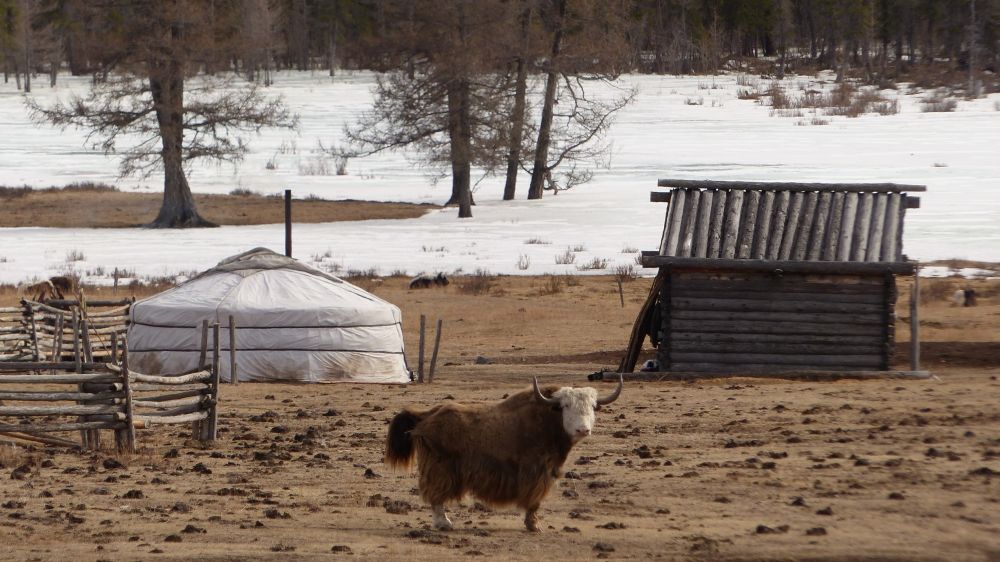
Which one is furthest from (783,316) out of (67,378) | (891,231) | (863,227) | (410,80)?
(410,80)

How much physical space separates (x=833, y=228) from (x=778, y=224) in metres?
0.69

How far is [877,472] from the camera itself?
10.2 meters

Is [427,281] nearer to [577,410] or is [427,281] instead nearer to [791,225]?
[791,225]

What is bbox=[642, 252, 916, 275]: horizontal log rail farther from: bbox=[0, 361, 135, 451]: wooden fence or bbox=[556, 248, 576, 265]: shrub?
bbox=[556, 248, 576, 265]: shrub

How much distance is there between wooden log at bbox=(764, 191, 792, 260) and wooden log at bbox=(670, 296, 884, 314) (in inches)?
24.6

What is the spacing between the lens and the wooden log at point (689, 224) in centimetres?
1706

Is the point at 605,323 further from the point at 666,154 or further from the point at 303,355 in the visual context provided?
the point at 666,154

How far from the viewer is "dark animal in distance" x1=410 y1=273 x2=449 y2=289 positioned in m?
28.8

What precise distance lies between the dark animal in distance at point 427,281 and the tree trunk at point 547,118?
58.2 feet

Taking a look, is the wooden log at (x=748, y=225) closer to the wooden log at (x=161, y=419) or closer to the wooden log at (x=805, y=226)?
the wooden log at (x=805, y=226)

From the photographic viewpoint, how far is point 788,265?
661 inches

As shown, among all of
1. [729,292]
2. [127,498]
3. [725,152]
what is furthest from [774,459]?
[725,152]

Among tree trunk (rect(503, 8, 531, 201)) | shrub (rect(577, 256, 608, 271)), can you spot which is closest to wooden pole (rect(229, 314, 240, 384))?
shrub (rect(577, 256, 608, 271))

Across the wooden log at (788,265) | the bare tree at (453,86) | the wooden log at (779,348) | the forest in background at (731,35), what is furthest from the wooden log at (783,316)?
the forest in background at (731,35)
